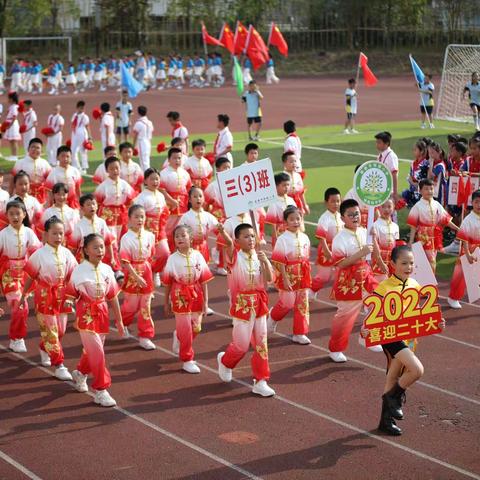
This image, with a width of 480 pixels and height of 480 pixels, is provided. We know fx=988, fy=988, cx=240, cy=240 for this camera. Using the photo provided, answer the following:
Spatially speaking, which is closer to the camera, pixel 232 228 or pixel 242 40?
pixel 232 228

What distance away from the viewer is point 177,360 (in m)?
→ 11.5

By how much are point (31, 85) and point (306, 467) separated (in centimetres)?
4394

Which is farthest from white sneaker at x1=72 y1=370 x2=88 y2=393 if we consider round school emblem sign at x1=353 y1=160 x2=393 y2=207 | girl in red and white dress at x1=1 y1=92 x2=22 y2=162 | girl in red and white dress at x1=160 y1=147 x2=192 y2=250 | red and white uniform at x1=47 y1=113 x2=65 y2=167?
red and white uniform at x1=47 y1=113 x2=65 y2=167

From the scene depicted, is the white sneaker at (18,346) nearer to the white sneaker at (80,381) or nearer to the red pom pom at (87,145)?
the white sneaker at (80,381)

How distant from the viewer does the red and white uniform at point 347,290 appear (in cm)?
1130

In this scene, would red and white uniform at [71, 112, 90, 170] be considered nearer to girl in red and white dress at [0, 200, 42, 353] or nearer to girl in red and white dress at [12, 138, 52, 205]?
girl in red and white dress at [12, 138, 52, 205]

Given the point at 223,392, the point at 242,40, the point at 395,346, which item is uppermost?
the point at 242,40

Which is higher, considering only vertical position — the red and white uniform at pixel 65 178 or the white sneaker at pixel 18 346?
the red and white uniform at pixel 65 178

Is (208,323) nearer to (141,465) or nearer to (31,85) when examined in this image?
(141,465)

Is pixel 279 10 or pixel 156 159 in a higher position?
pixel 279 10

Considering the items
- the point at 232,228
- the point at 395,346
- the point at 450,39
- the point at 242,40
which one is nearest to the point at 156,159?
the point at 242,40

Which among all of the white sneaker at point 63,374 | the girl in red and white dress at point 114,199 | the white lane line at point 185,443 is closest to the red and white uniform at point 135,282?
the white sneaker at point 63,374

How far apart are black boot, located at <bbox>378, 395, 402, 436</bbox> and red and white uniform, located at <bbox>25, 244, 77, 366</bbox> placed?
3.60m

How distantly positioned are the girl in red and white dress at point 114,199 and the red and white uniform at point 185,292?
156 inches
